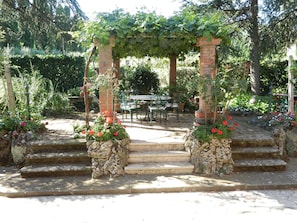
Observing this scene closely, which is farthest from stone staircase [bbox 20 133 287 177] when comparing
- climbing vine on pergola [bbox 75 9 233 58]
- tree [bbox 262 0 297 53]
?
tree [bbox 262 0 297 53]

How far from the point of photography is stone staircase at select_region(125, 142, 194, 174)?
Answer: 498 cm

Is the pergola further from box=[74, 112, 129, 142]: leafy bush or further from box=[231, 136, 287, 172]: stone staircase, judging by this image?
box=[231, 136, 287, 172]: stone staircase

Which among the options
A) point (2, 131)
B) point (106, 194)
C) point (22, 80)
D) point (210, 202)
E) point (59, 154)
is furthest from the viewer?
point (22, 80)

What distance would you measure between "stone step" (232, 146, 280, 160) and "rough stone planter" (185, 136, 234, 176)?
1.16ft

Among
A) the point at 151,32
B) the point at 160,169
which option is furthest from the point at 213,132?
the point at 151,32

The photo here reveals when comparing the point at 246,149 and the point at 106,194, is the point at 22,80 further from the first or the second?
the point at 246,149

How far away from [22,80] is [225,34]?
5.83 meters

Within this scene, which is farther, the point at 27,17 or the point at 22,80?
the point at 27,17

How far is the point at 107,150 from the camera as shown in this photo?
4.94 meters

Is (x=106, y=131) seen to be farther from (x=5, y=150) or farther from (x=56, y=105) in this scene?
(x=56, y=105)

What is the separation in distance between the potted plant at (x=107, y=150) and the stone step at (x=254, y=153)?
214 cm

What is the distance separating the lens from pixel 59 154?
17.3 ft

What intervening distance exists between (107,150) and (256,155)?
2886 millimetres

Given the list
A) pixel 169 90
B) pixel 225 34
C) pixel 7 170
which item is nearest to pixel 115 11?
pixel 225 34
